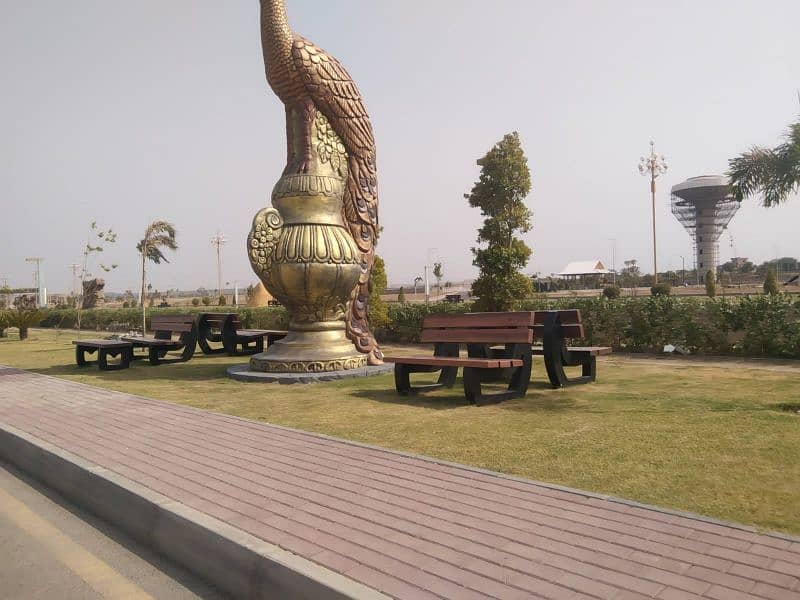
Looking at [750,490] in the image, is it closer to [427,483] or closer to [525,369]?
[427,483]

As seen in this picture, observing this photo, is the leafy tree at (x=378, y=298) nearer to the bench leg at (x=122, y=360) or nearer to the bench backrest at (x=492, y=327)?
the bench leg at (x=122, y=360)

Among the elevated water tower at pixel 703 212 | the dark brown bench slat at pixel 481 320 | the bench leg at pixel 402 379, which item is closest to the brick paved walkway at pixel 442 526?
the bench leg at pixel 402 379

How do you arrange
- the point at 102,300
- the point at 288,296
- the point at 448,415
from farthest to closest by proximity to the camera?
the point at 102,300 < the point at 288,296 < the point at 448,415

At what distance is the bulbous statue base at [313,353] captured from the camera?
960 centimetres

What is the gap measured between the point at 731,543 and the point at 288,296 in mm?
7703

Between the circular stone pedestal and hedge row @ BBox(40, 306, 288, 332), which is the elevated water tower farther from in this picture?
the circular stone pedestal

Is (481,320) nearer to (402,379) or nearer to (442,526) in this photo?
(402,379)

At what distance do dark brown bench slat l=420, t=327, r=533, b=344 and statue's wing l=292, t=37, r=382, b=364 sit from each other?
2.52m

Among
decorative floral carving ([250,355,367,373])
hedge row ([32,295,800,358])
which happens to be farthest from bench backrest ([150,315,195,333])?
hedge row ([32,295,800,358])

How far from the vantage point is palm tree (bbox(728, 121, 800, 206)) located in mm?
7016

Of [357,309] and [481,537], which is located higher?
[357,309]

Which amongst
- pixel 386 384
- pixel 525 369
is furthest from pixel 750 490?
pixel 386 384

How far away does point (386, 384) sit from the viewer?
8.86 metres

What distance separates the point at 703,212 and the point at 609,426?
101111mm
